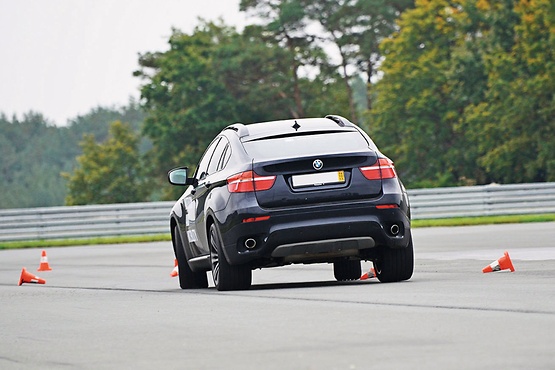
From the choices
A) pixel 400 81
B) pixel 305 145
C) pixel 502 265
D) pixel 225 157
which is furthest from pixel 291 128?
pixel 400 81

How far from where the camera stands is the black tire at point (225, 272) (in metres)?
12.6

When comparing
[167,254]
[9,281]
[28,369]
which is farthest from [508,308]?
[167,254]

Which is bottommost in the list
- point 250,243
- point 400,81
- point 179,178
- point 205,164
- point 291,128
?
point 250,243

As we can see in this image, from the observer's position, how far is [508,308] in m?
9.34

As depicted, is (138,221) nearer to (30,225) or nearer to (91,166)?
(30,225)

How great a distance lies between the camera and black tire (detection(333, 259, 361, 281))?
14.6m

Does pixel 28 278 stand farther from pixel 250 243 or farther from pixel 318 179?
pixel 318 179

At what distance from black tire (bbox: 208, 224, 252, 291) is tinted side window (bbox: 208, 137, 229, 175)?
2.49 ft

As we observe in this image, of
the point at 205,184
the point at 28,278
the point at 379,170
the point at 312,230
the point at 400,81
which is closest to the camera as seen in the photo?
the point at 312,230

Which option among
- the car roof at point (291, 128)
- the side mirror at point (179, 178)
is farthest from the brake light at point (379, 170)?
the side mirror at point (179, 178)

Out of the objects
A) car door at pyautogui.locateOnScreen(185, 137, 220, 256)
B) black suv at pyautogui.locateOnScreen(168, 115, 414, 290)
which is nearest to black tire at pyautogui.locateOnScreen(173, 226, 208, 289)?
car door at pyautogui.locateOnScreen(185, 137, 220, 256)

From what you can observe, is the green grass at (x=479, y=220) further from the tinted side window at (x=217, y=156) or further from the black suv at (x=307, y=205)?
the black suv at (x=307, y=205)

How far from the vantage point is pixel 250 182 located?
12.2 meters

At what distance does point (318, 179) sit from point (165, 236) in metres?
23.9
